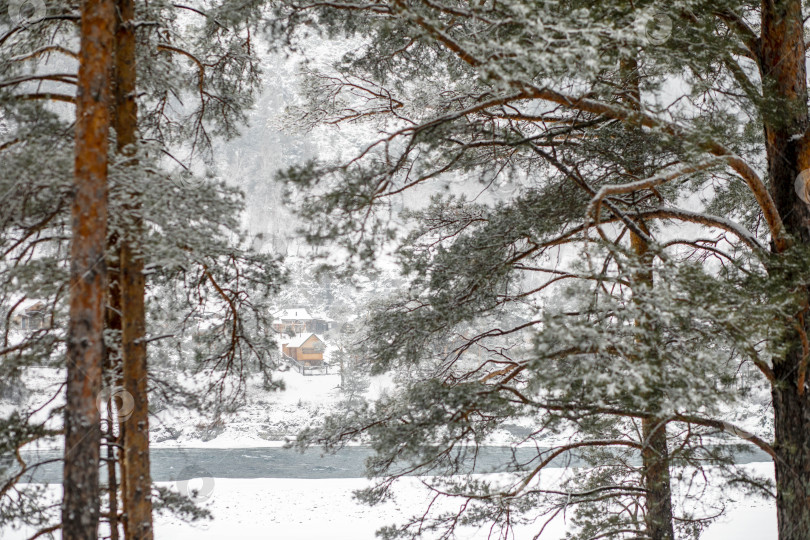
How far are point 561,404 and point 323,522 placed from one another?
26.4ft

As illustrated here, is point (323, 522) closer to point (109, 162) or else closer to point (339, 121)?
point (339, 121)

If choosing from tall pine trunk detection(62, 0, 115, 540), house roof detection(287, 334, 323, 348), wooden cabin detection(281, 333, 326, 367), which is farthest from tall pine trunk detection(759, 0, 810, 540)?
house roof detection(287, 334, 323, 348)

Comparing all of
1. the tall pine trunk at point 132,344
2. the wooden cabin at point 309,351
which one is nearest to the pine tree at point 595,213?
the tall pine trunk at point 132,344

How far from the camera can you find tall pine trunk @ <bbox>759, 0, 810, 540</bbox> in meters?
3.72

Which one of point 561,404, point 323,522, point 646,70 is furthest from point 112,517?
point 323,522

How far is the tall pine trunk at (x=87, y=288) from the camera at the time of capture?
8.85ft

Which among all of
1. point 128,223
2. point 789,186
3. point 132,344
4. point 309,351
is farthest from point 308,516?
point 309,351

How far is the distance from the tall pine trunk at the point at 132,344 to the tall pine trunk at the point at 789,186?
3631mm

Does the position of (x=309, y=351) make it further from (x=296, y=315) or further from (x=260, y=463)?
(x=260, y=463)

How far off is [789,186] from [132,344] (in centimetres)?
422

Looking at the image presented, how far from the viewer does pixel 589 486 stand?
18.5ft

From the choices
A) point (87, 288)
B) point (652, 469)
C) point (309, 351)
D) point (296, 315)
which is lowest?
point (652, 469)

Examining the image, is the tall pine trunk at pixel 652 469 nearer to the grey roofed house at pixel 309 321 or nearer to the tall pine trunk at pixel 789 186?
the tall pine trunk at pixel 789 186

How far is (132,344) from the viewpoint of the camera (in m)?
3.46
